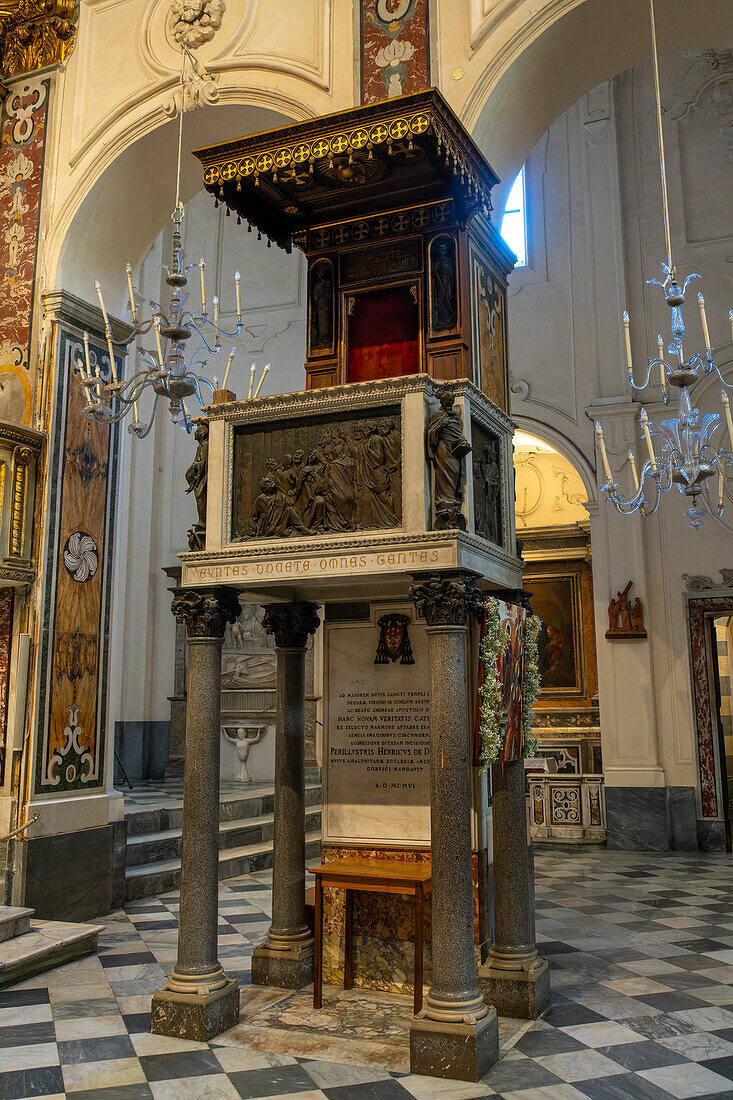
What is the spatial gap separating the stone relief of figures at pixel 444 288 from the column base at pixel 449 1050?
11.9ft

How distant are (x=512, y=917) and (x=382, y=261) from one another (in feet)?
12.7

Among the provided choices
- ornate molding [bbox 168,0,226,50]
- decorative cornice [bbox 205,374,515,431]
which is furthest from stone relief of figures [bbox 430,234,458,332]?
ornate molding [bbox 168,0,226,50]

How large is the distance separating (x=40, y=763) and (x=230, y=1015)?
293cm

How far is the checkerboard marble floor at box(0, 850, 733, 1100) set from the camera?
397 cm

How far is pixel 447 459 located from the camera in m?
4.52

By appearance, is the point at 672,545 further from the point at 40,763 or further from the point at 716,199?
the point at 40,763

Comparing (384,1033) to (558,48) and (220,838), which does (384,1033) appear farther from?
(558,48)

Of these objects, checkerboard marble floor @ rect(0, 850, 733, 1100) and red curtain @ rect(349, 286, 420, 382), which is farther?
red curtain @ rect(349, 286, 420, 382)

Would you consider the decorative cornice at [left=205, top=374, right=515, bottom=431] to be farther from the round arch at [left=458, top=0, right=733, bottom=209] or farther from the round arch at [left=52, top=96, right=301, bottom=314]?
the round arch at [left=52, top=96, right=301, bottom=314]

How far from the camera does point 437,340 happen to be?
5.45 metres

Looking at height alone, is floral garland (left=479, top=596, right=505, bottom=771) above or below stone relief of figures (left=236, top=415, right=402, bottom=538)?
below

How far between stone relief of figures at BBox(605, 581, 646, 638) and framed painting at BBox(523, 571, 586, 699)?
229 centimetres

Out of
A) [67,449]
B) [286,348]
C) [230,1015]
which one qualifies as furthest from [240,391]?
[230,1015]

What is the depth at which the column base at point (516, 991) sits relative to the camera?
484 centimetres
